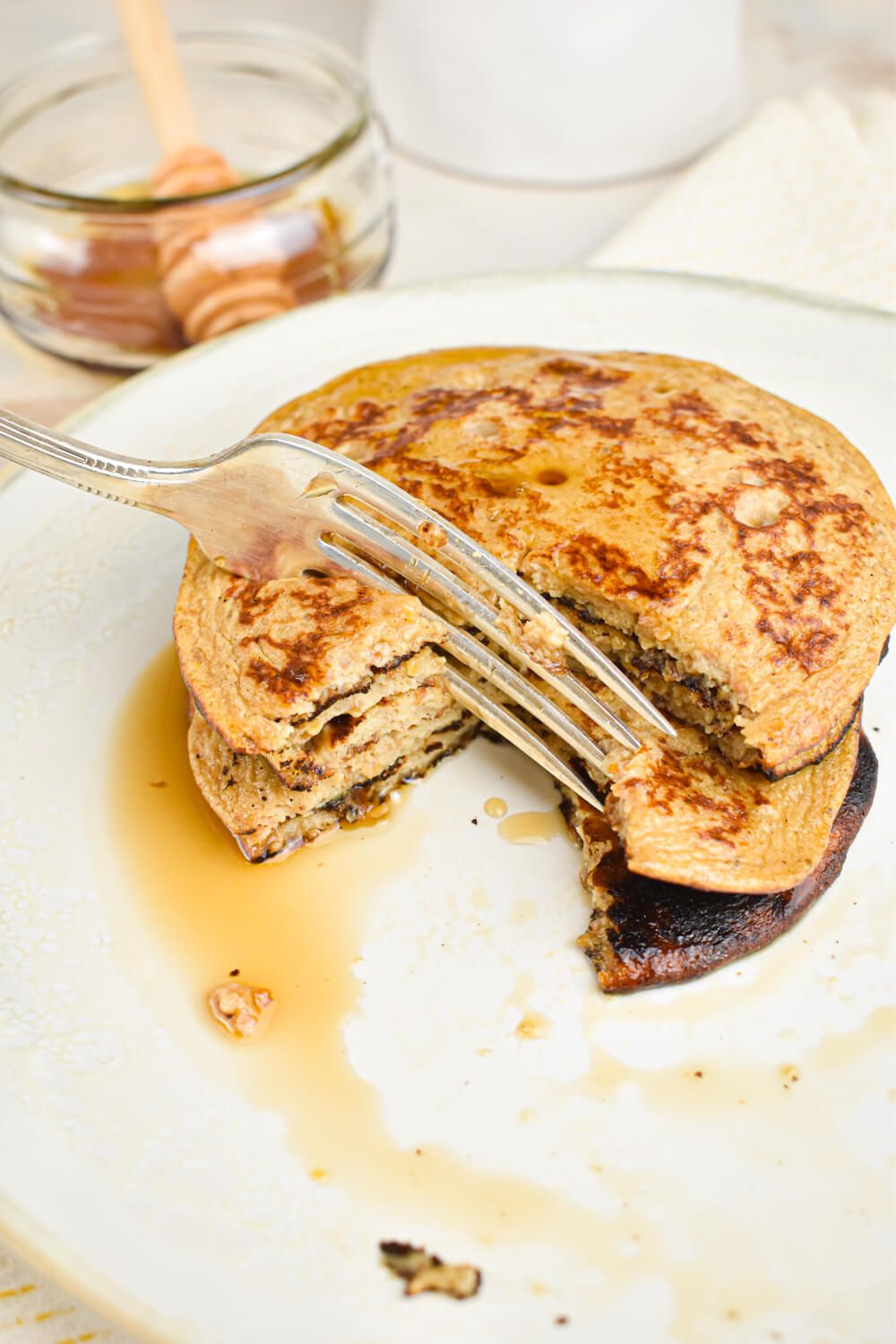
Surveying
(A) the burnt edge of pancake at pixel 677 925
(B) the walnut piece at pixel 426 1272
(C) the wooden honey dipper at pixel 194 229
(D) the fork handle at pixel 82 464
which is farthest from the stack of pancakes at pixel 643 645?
(C) the wooden honey dipper at pixel 194 229

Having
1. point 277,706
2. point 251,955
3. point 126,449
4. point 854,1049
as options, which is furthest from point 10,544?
point 854,1049

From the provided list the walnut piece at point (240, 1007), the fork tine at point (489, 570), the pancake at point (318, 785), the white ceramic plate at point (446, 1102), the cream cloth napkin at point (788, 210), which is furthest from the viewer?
the cream cloth napkin at point (788, 210)

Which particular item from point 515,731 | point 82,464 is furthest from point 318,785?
point 82,464

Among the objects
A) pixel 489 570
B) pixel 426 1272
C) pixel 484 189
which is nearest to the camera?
pixel 426 1272

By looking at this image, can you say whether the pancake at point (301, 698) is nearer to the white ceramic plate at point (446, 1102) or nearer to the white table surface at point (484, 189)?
the white ceramic plate at point (446, 1102)

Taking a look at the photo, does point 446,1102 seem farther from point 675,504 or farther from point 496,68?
point 496,68

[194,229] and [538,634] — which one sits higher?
[194,229]

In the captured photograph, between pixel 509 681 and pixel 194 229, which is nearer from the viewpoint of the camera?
pixel 509 681
